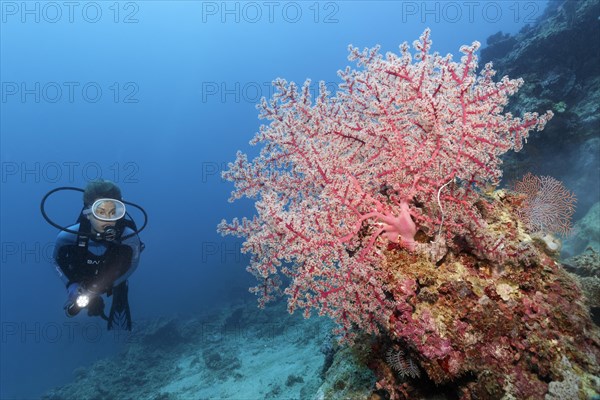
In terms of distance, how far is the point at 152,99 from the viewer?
155 metres

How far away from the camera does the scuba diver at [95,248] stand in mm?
5676

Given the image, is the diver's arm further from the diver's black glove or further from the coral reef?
the coral reef

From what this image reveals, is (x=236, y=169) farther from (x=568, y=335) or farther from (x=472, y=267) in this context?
(x=568, y=335)

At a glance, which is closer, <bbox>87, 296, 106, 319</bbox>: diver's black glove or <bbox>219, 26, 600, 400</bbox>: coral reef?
<bbox>219, 26, 600, 400</bbox>: coral reef

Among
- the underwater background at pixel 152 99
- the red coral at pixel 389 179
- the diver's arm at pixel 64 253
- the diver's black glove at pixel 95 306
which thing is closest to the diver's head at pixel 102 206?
the diver's arm at pixel 64 253

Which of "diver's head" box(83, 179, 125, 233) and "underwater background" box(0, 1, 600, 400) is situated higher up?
"underwater background" box(0, 1, 600, 400)

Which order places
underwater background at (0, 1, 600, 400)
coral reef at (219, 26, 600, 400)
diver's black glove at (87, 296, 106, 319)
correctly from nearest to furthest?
coral reef at (219, 26, 600, 400)
diver's black glove at (87, 296, 106, 319)
underwater background at (0, 1, 600, 400)

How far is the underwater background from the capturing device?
3100 inches

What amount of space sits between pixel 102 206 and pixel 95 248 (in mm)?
1071

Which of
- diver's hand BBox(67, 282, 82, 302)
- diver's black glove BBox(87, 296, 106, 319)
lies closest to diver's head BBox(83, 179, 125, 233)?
diver's hand BBox(67, 282, 82, 302)

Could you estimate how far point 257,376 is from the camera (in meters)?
10.5

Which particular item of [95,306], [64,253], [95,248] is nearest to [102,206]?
[95,248]

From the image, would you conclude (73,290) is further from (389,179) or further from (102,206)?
(389,179)

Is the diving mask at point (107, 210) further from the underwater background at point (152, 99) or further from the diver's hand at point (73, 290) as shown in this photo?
the underwater background at point (152, 99)
